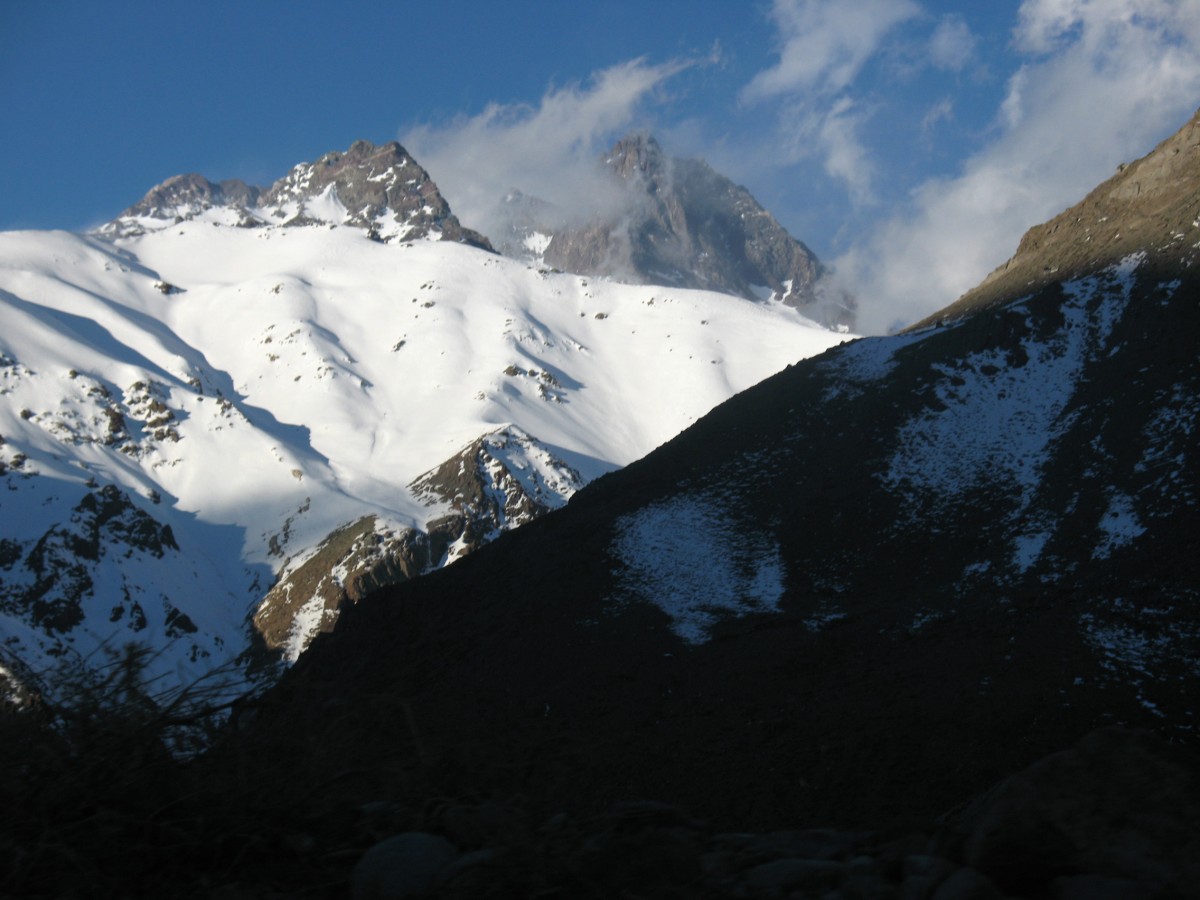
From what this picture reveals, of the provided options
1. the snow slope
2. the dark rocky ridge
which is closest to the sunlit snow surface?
the dark rocky ridge

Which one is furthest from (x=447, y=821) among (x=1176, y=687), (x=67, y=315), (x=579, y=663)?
(x=67, y=315)

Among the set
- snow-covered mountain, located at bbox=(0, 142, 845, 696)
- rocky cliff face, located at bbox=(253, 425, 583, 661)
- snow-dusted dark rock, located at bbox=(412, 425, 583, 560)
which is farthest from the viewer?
snow-dusted dark rock, located at bbox=(412, 425, 583, 560)

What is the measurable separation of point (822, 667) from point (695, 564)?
9696mm

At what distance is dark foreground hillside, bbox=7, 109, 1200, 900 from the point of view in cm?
474

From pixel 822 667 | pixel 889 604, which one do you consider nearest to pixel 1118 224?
pixel 889 604

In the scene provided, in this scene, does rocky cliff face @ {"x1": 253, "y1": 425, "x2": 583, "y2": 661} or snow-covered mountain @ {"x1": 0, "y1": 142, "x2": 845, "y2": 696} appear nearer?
rocky cliff face @ {"x1": 253, "y1": 425, "x2": 583, "y2": 661}

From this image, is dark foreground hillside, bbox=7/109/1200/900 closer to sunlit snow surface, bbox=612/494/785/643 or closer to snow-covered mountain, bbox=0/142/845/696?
sunlit snow surface, bbox=612/494/785/643

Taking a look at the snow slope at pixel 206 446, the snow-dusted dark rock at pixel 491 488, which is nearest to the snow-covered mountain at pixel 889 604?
the snow slope at pixel 206 446

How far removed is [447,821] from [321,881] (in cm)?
67

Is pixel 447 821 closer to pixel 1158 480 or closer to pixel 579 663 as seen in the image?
pixel 579 663

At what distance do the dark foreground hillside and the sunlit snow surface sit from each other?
0.14 m

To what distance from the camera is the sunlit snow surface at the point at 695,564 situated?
3272cm

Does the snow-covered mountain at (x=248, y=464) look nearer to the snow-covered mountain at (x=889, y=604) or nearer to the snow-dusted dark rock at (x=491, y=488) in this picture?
the snow-dusted dark rock at (x=491, y=488)

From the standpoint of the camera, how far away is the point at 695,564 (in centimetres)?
3581
